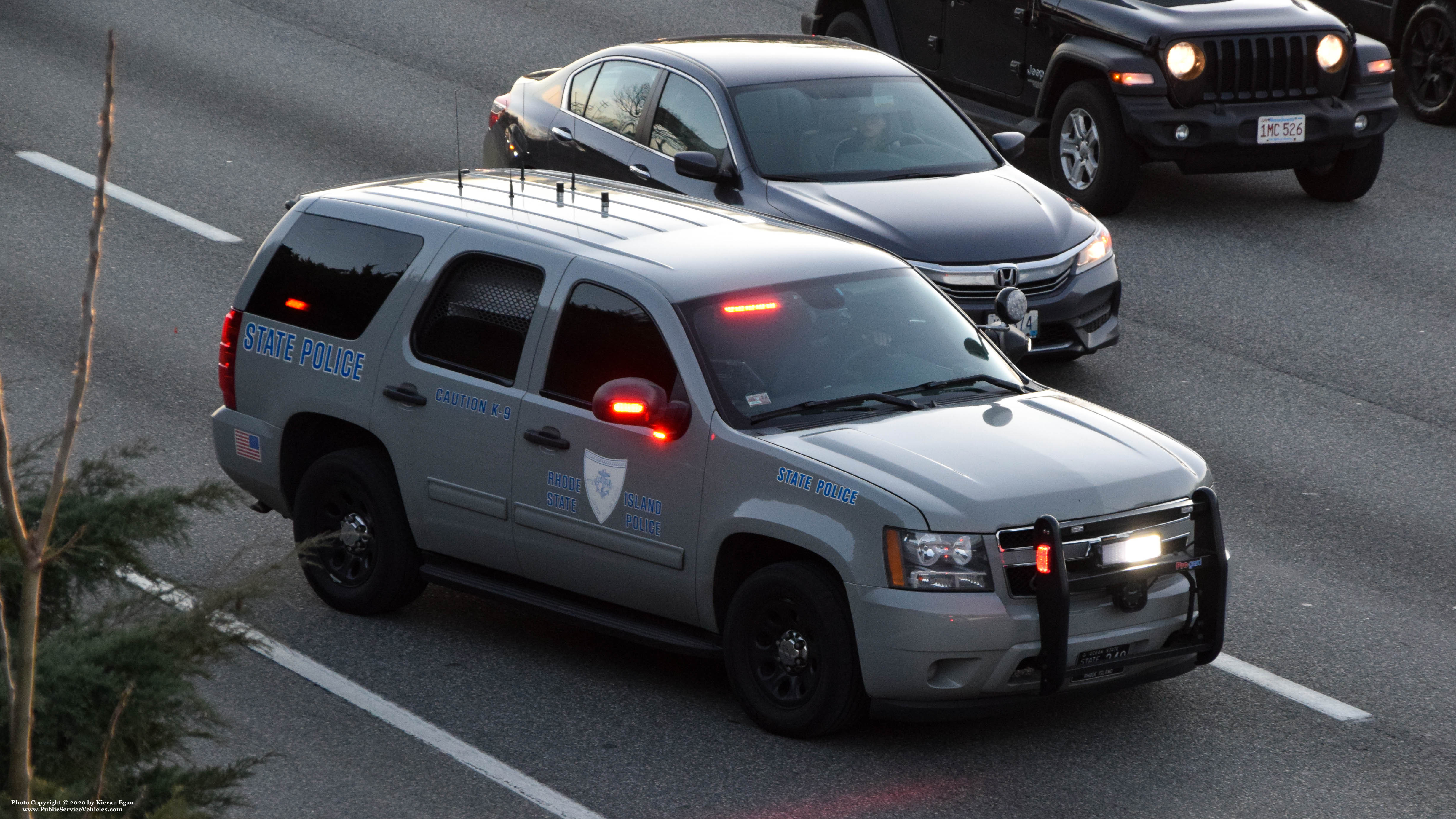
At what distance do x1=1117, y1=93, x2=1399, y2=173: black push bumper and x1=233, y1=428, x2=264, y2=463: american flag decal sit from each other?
25.1 ft

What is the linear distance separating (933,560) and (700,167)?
206 inches

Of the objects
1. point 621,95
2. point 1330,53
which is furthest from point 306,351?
point 1330,53

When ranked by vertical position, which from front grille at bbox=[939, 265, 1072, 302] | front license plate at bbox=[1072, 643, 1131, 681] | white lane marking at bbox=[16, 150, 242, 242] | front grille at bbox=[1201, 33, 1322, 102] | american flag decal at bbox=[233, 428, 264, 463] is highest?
front grille at bbox=[1201, 33, 1322, 102]

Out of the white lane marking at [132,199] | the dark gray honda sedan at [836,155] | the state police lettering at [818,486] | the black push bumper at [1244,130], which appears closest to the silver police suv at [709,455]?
the state police lettering at [818,486]

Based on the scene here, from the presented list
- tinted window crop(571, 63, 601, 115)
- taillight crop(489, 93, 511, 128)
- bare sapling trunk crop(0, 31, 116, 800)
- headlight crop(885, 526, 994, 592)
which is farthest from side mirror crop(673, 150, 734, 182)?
bare sapling trunk crop(0, 31, 116, 800)

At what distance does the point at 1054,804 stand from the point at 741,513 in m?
1.47

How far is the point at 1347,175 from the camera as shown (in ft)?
48.1

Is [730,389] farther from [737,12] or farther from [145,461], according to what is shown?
[737,12]

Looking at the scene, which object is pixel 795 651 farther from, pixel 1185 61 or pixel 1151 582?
pixel 1185 61

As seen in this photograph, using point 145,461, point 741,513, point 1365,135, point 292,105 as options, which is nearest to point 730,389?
point 741,513

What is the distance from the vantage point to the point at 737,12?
20.4 m

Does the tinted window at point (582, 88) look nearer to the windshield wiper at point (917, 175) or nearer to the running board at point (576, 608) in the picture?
the windshield wiper at point (917, 175)

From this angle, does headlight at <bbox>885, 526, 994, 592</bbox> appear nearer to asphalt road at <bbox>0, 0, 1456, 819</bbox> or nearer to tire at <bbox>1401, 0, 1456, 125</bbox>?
asphalt road at <bbox>0, 0, 1456, 819</bbox>

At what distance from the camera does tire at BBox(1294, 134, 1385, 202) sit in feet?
47.6
